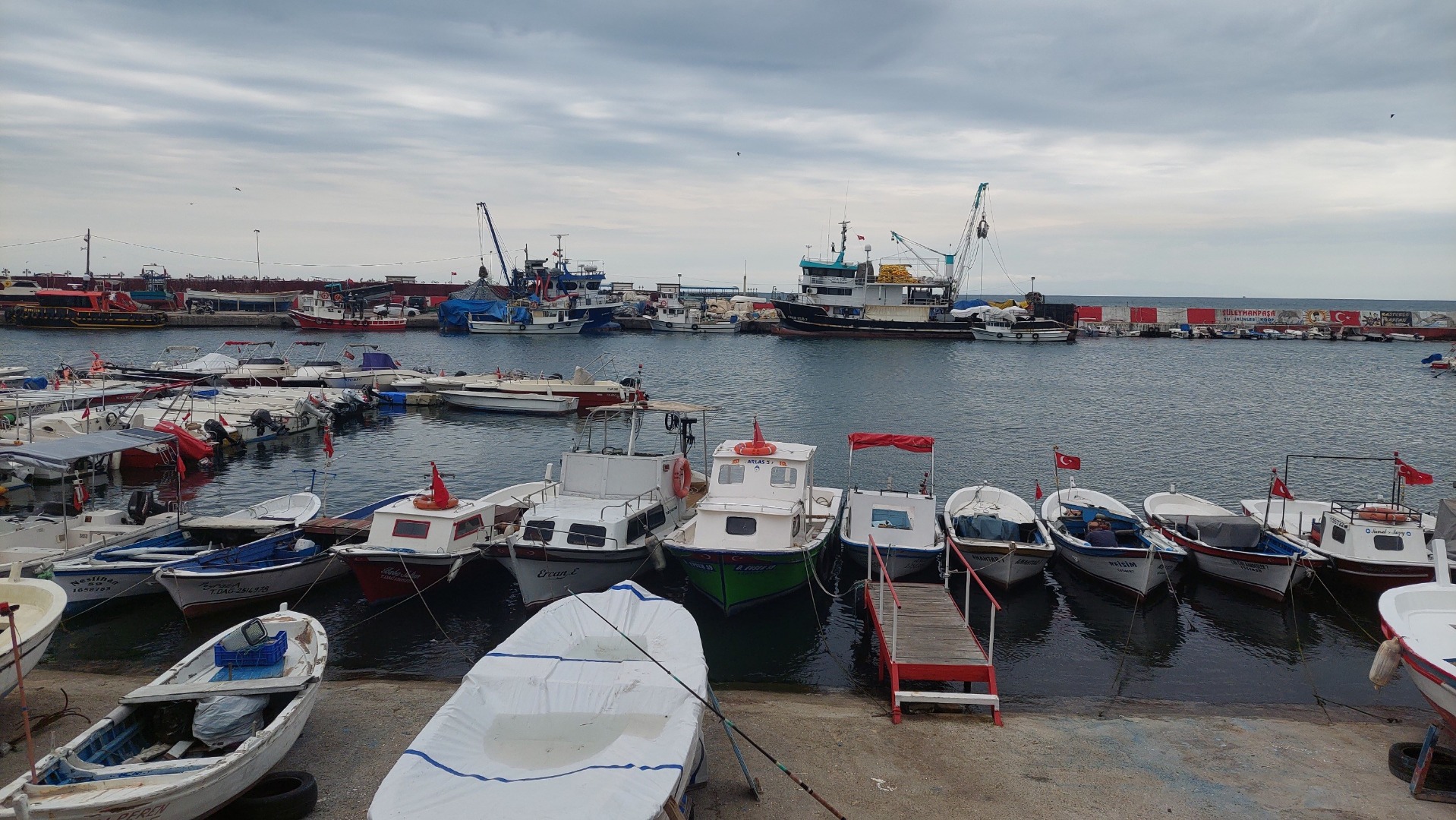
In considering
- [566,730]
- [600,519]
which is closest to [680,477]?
[600,519]

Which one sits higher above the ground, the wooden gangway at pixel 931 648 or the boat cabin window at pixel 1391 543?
the boat cabin window at pixel 1391 543

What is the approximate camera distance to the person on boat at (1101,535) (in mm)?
18641

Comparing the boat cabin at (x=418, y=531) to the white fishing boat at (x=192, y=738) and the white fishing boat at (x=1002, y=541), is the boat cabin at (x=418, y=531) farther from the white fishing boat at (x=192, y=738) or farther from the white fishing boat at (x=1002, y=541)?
the white fishing boat at (x=1002, y=541)

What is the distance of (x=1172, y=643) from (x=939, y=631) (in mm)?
6705

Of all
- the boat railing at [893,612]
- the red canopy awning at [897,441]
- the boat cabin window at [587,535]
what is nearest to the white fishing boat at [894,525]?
the red canopy awning at [897,441]

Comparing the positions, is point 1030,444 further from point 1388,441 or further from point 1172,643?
point 1172,643

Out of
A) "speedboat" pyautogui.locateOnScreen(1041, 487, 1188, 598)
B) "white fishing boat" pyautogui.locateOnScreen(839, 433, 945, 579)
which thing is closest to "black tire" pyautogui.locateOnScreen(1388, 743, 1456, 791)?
"speedboat" pyautogui.locateOnScreen(1041, 487, 1188, 598)

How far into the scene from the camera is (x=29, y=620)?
10.6 meters

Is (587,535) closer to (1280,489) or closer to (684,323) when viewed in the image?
(1280,489)

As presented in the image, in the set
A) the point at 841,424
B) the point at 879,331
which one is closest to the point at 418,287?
the point at 879,331

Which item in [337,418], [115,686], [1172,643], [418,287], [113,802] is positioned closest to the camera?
[113,802]

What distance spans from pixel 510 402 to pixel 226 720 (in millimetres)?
36031

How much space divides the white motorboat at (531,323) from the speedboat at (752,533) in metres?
86.9

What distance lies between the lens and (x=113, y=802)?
23.4ft
